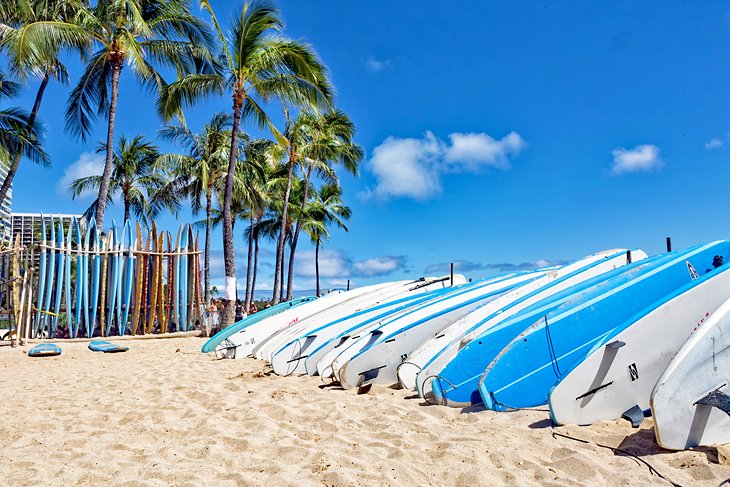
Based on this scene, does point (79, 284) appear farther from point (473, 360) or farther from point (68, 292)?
point (473, 360)

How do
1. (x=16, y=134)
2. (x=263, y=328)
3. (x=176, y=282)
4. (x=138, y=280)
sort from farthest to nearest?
(x=16, y=134) < (x=176, y=282) < (x=138, y=280) < (x=263, y=328)

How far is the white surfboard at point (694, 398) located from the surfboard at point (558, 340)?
2.01 feet

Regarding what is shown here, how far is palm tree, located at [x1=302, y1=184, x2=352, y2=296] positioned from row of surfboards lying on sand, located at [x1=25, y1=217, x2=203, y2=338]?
11.4 m

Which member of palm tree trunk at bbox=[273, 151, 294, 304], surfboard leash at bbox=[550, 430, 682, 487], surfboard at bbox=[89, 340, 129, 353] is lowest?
surfboard leash at bbox=[550, 430, 682, 487]

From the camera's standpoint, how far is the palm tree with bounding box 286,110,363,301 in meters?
18.2

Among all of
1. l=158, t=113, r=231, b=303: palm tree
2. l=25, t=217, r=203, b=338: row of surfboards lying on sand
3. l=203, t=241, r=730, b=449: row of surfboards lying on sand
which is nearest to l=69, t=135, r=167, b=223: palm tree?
l=158, t=113, r=231, b=303: palm tree

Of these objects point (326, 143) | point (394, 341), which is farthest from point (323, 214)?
point (394, 341)

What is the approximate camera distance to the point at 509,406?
3350mm

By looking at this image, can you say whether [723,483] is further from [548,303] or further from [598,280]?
[598,280]

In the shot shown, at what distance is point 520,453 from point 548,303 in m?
1.85

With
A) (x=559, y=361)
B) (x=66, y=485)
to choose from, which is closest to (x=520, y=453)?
(x=559, y=361)

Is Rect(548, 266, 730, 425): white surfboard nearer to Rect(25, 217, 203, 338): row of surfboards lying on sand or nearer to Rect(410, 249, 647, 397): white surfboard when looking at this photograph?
Rect(410, 249, 647, 397): white surfboard

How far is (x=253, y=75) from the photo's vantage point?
445 inches

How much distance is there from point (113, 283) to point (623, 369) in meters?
10.2
